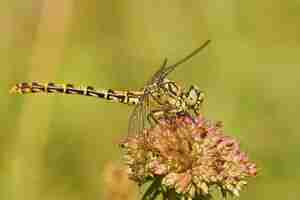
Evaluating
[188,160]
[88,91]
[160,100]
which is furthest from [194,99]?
[88,91]

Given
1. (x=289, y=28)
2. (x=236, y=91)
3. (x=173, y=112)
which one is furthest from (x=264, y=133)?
(x=173, y=112)

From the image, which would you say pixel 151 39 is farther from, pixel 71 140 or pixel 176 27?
pixel 71 140

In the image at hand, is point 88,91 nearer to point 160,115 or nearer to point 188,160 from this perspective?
point 160,115

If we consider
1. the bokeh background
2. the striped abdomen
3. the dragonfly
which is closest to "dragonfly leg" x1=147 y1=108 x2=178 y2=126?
the dragonfly

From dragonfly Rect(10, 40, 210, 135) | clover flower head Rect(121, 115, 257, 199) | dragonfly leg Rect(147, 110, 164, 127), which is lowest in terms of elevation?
clover flower head Rect(121, 115, 257, 199)

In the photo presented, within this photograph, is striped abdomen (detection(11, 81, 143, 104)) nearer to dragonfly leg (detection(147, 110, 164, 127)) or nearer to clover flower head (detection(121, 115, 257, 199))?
dragonfly leg (detection(147, 110, 164, 127))

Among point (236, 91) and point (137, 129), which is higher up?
point (236, 91)

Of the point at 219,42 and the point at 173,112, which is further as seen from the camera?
the point at 219,42
